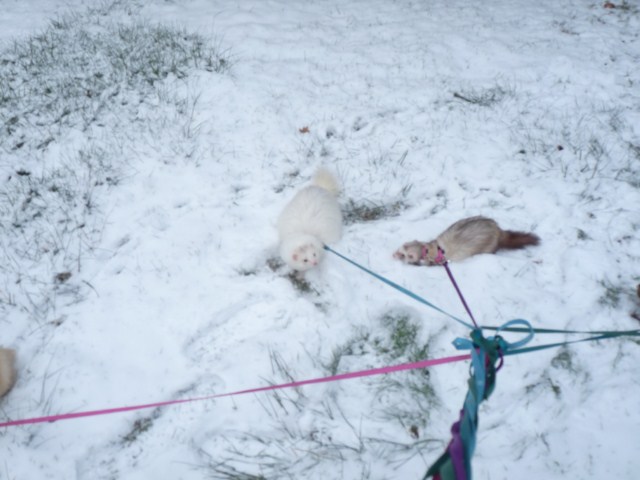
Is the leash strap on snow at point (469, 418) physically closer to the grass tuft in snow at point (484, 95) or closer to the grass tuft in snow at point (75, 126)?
the grass tuft in snow at point (75, 126)

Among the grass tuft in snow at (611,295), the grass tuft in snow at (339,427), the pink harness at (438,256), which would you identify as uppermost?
the pink harness at (438,256)

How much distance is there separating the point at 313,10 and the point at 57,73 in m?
4.39

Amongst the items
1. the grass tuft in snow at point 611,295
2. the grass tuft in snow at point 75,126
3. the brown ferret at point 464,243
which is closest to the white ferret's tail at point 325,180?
the brown ferret at point 464,243


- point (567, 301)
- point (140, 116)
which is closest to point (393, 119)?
point (567, 301)

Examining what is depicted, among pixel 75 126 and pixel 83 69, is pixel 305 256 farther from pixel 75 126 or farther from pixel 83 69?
pixel 83 69

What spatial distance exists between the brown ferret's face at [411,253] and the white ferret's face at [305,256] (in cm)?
72

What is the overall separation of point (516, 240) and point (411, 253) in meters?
0.94

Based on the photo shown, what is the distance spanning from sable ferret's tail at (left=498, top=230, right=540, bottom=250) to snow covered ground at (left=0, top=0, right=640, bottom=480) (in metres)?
0.09

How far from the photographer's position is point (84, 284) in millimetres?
3215

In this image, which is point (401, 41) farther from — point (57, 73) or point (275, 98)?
point (57, 73)

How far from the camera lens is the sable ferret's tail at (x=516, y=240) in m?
3.30

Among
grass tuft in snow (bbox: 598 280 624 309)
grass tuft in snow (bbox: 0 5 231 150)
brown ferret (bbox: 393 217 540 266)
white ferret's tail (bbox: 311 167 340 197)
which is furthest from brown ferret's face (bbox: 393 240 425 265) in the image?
grass tuft in snow (bbox: 0 5 231 150)

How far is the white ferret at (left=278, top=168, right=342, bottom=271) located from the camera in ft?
10.3

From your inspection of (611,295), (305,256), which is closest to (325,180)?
(305,256)
